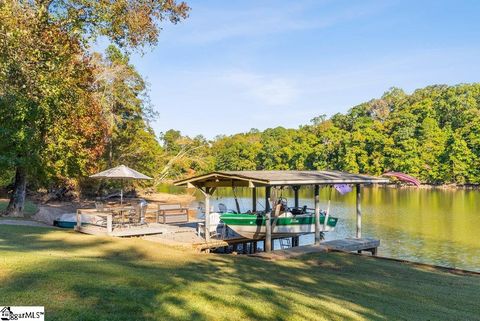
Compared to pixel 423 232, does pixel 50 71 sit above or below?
above

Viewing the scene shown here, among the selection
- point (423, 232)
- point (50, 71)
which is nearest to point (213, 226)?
point (50, 71)

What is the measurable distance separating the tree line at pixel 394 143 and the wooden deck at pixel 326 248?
4370 centimetres

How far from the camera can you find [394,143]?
76375mm

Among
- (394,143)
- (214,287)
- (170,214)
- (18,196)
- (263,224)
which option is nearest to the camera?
(214,287)

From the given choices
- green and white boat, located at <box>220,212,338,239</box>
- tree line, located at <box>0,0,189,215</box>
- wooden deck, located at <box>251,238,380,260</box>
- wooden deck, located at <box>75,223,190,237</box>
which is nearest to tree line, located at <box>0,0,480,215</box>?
tree line, located at <box>0,0,189,215</box>

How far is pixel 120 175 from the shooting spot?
16359 mm

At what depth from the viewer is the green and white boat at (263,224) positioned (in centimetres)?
1595

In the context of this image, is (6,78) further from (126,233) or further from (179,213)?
(179,213)

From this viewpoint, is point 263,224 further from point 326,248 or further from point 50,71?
point 50,71

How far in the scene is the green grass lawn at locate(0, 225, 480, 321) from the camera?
18.2 ft

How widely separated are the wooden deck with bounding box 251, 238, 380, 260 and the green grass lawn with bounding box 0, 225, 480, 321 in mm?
744

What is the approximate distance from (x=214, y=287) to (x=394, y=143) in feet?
245

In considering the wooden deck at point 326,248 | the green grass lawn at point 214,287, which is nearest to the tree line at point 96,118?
the green grass lawn at point 214,287

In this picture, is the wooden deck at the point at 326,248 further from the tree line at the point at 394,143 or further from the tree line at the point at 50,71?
the tree line at the point at 394,143
